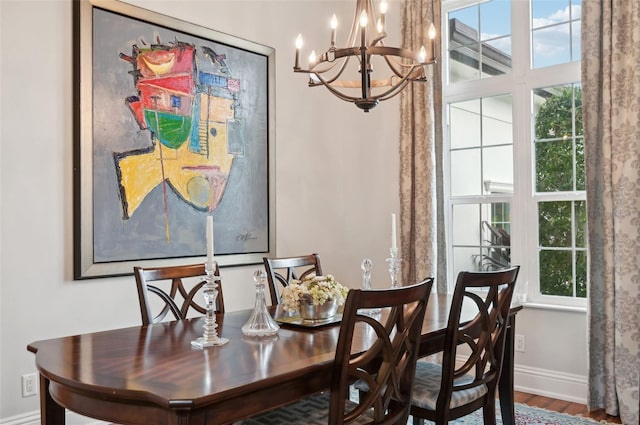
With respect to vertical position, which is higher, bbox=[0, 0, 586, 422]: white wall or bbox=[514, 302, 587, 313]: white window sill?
bbox=[0, 0, 586, 422]: white wall

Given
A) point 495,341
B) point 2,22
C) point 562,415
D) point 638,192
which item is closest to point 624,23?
point 638,192

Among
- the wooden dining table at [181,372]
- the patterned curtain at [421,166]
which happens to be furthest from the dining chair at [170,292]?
the patterned curtain at [421,166]

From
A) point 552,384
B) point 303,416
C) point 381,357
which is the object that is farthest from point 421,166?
point 303,416

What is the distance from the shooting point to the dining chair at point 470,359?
2.16 meters

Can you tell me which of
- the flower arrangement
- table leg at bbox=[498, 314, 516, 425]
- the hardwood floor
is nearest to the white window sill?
the hardwood floor

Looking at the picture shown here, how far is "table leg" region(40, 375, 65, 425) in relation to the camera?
1888 millimetres

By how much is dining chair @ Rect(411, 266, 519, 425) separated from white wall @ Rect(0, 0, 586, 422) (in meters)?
1.49

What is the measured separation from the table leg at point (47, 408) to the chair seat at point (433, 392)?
4.48 ft

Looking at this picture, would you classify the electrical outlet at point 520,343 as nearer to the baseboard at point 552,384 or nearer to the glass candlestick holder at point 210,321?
the baseboard at point 552,384

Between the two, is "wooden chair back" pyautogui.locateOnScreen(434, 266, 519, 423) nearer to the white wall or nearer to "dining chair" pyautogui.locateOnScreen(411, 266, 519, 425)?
"dining chair" pyautogui.locateOnScreen(411, 266, 519, 425)

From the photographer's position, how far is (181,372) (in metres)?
1.62

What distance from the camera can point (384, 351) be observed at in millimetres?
1821

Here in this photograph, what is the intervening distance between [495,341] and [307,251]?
7.36 ft

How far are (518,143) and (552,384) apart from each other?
169 cm
